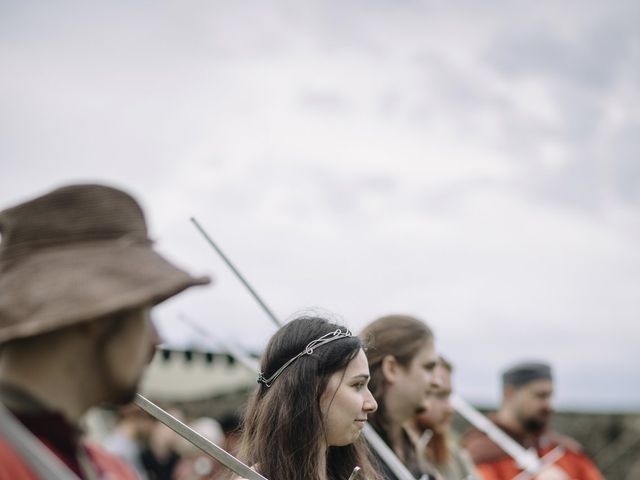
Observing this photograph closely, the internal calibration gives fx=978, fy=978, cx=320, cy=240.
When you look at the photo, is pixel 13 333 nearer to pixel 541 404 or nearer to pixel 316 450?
pixel 316 450

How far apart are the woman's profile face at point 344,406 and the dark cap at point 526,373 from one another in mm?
4037

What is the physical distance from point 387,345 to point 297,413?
1082 mm

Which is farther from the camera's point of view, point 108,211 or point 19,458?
point 108,211

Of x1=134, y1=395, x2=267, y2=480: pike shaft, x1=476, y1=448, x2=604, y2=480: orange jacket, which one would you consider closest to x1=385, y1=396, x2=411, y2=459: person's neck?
x1=134, y1=395, x2=267, y2=480: pike shaft

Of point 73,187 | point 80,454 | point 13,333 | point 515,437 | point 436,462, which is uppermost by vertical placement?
point 73,187

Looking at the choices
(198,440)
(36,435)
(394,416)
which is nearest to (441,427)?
(394,416)

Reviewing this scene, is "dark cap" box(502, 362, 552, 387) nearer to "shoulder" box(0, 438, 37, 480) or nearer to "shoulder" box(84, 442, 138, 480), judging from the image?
"shoulder" box(84, 442, 138, 480)

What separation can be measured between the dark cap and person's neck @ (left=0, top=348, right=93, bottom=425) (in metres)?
5.54

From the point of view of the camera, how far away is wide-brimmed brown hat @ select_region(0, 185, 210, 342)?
1.50 meters

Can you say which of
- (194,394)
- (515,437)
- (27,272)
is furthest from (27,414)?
(194,394)

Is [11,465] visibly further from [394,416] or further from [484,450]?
[484,450]

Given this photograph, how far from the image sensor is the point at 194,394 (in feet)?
45.4

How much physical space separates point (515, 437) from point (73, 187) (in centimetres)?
553

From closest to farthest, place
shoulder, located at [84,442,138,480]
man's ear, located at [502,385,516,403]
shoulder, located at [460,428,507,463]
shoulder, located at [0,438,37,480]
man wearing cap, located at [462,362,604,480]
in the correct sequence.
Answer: shoulder, located at [0,438,37,480] < shoulder, located at [84,442,138,480] < shoulder, located at [460,428,507,463] < man wearing cap, located at [462,362,604,480] < man's ear, located at [502,385,516,403]
